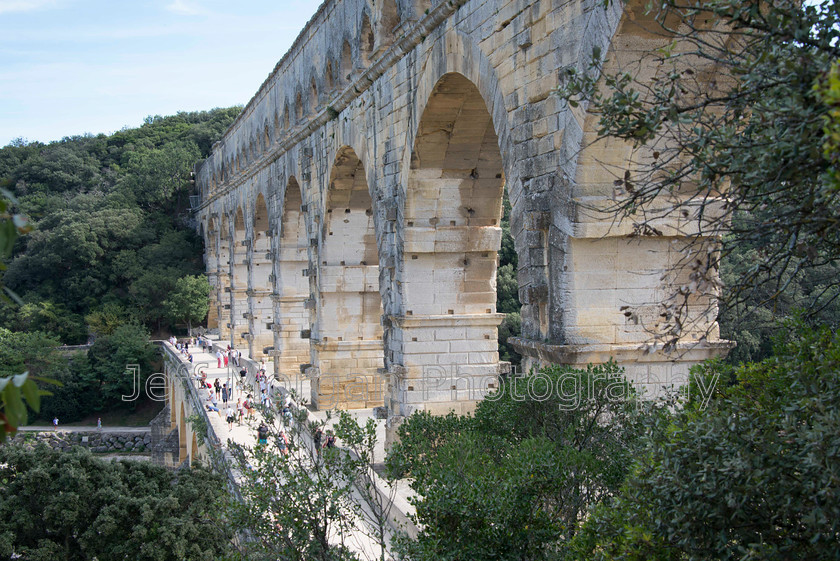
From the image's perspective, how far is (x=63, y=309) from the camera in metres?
35.1

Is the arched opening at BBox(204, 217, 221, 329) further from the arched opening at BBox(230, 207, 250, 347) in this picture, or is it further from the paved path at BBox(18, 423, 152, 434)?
the paved path at BBox(18, 423, 152, 434)

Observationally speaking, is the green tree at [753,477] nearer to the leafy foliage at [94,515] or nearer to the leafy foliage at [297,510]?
the leafy foliage at [297,510]

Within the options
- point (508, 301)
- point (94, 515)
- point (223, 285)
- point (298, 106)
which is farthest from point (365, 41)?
point (223, 285)

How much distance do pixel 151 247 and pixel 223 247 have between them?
6.48 meters

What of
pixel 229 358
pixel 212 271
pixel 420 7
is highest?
pixel 420 7

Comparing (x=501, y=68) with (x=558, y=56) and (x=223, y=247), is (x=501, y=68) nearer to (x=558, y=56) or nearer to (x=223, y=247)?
(x=558, y=56)

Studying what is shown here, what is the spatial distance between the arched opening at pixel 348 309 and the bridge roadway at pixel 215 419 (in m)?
0.53

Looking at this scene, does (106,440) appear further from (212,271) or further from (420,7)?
(420,7)

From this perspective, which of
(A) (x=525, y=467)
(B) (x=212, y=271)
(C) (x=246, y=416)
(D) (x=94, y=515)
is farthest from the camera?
(B) (x=212, y=271)

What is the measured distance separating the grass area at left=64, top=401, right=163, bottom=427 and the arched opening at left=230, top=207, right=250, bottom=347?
7656 mm

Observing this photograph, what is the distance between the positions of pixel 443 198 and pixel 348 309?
5608mm

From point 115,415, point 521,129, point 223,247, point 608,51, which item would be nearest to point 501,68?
point 521,129

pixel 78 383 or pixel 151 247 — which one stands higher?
pixel 151 247

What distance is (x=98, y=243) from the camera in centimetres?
3675
